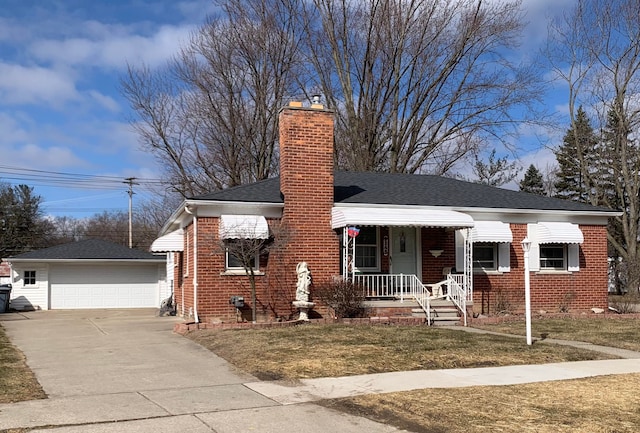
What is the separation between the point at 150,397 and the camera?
26.2 feet

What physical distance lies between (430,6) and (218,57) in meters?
11.4

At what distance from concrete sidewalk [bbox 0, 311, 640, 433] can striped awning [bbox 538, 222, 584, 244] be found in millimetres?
7455

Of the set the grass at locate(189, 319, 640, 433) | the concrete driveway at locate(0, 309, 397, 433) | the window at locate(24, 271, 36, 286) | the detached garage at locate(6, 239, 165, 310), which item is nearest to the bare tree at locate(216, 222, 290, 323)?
the grass at locate(189, 319, 640, 433)

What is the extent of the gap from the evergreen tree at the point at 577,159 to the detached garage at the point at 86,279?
74.8 ft

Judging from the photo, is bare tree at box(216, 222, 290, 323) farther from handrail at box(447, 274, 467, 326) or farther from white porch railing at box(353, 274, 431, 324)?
handrail at box(447, 274, 467, 326)

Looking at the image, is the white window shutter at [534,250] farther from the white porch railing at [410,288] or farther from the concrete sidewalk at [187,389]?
the concrete sidewalk at [187,389]

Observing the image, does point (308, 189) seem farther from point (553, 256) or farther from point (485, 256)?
point (553, 256)

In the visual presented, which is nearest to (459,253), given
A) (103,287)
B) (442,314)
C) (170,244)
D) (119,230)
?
(442,314)

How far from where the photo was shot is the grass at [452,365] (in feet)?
22.5

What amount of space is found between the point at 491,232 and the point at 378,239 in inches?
128

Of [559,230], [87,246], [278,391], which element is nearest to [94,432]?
[278,391]

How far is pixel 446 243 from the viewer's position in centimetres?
1889

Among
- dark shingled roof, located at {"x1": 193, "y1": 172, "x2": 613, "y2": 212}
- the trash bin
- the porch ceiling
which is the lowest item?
the trash bin

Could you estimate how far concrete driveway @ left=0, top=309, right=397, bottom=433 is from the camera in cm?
664
